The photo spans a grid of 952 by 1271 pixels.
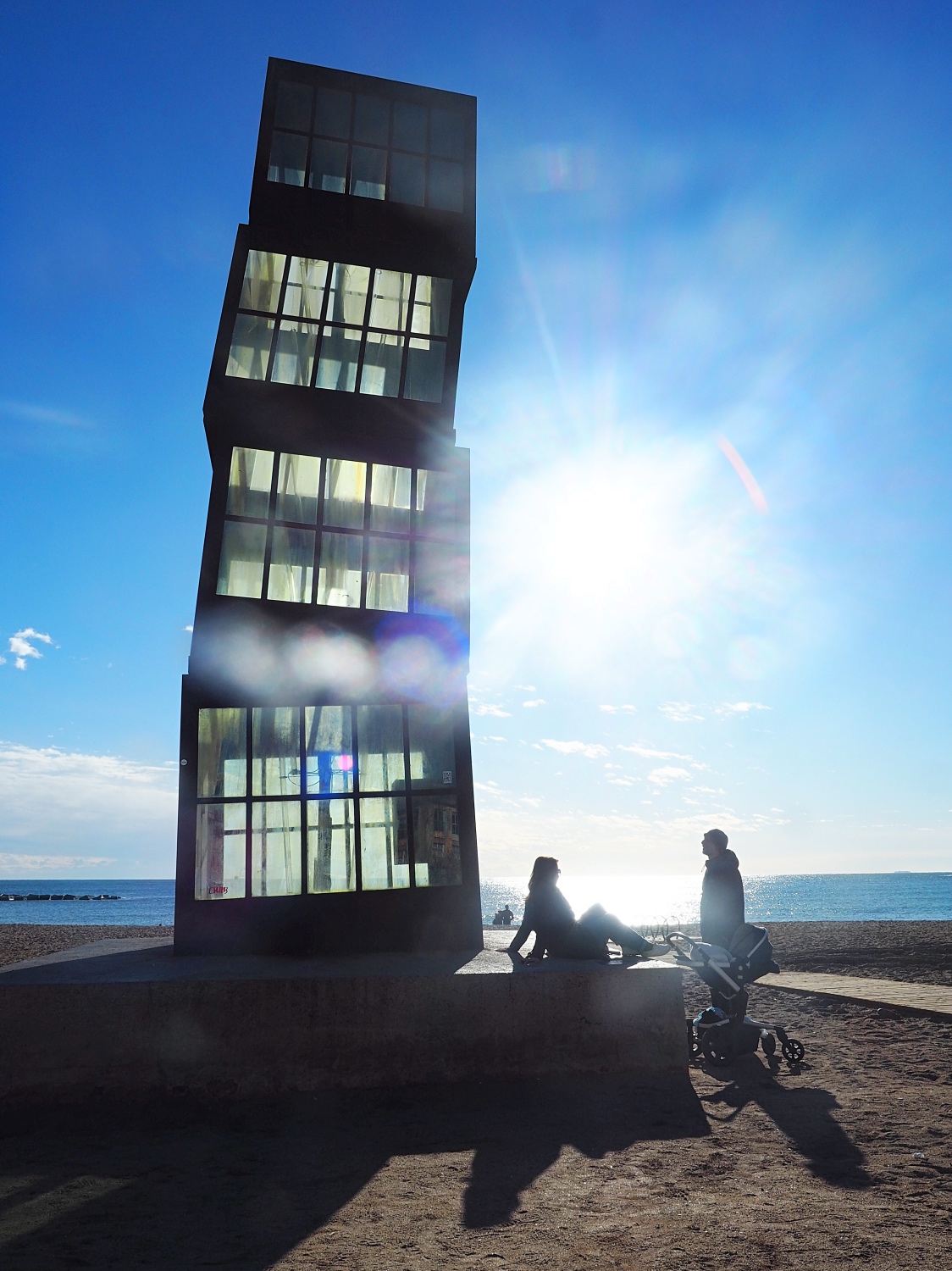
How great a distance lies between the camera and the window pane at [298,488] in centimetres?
1254

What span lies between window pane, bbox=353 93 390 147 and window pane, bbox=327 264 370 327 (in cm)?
245

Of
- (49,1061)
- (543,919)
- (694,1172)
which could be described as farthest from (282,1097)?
(694,1172)

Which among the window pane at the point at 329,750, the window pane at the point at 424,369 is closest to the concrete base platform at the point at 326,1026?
the window pane at the point at 329,750

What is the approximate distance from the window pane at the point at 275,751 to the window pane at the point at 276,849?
0.25 metres

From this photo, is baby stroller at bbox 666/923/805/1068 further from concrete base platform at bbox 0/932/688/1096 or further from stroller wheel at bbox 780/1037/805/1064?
concrete base platform at bbox 0/932/688/1096

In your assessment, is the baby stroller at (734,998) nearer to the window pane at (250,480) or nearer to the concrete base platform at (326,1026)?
the concrete base platform at (326,1026)

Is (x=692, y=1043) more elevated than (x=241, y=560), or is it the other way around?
(x=241, y=560)

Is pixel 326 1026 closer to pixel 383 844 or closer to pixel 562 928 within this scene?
pixel 562 928

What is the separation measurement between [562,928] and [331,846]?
3644 mm

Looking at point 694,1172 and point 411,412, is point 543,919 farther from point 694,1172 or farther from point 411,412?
point 411,412

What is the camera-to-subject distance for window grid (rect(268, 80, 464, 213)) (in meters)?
13.6

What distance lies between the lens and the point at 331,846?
37.5ft

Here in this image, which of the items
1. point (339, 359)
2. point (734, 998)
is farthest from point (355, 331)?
point (734, 998)

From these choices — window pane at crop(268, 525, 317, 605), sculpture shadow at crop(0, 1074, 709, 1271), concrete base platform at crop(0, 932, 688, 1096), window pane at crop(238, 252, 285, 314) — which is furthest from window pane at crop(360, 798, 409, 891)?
window pane at crop(238, 252, 285, 314)
